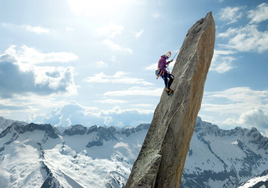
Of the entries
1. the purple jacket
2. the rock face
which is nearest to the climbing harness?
the purple jacket

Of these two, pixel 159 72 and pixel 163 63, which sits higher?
pixel 163 63

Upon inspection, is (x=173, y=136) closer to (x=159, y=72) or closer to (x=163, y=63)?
(x=159, y=72)

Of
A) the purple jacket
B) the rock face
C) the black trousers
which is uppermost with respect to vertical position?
the purple jacket

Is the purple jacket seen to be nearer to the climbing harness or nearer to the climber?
the climber

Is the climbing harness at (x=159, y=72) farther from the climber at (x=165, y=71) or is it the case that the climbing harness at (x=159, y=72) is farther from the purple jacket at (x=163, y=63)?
the purple jacket at (x=163, y=63)

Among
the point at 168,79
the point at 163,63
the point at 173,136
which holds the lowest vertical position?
the point at 173,136

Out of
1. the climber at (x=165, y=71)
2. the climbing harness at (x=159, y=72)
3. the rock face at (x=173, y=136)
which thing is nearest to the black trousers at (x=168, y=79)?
the climber at (x=165, y=71)

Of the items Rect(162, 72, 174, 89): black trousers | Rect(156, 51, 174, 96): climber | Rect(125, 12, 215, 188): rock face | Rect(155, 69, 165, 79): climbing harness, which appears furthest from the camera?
Rect(155, 69, 165, 79): climbing harness

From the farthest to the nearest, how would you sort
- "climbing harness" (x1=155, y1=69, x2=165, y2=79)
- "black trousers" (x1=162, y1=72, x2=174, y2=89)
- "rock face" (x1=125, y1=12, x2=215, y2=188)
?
1. "climbing harness" (x1=155, y1=69, x2=165, y2=79)
2. "black trousers" (x1=162, y1=72, x2=174, y2=89)
3. "rock face" (x1=125, y1=12, x2=215, y2=188)

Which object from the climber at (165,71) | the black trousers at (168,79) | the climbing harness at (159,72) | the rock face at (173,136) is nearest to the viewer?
the rock face at (173,136)

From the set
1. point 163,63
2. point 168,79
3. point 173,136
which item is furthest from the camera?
point 163,63

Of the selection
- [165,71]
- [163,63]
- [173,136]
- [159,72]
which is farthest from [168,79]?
[173,136]

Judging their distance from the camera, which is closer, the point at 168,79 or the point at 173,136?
the point at 173,136

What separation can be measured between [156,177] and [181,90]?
20.8ft
